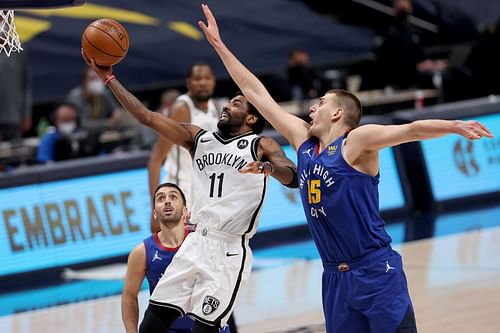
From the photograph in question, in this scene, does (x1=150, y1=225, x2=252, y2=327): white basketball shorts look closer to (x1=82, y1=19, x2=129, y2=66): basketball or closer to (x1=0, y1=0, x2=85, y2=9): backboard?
(x1=82, y1=19, x2=129, y2=66): basketball

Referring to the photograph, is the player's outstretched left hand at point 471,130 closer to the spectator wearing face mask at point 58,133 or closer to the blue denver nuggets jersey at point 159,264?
the blue denver nuggets jersey at point 159,264

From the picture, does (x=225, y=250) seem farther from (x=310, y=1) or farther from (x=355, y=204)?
(x=310, y=1)

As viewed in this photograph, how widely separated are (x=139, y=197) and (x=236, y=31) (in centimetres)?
570

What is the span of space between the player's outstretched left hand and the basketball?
259 centimetres

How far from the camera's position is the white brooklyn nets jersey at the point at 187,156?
29.9 ft

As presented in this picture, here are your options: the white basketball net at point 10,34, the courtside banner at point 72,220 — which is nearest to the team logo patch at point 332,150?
the white basketball net at point 10,34

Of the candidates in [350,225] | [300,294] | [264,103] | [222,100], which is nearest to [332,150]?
[350,225]

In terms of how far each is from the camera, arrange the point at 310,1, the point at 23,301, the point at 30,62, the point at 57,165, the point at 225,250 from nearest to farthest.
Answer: the point at 225,250
the point at 23,301
the point at 57,165
the point at 30,62
the point at 310,1

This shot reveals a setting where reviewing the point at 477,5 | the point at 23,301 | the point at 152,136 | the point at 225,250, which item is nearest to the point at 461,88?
the point at 477,5

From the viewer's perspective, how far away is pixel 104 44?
7.16m

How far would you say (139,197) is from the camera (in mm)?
12141

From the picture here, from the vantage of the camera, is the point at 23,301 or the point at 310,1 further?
the point at 310,1

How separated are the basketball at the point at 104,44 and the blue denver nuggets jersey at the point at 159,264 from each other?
1196mm

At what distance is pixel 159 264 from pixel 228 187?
0.69 m
